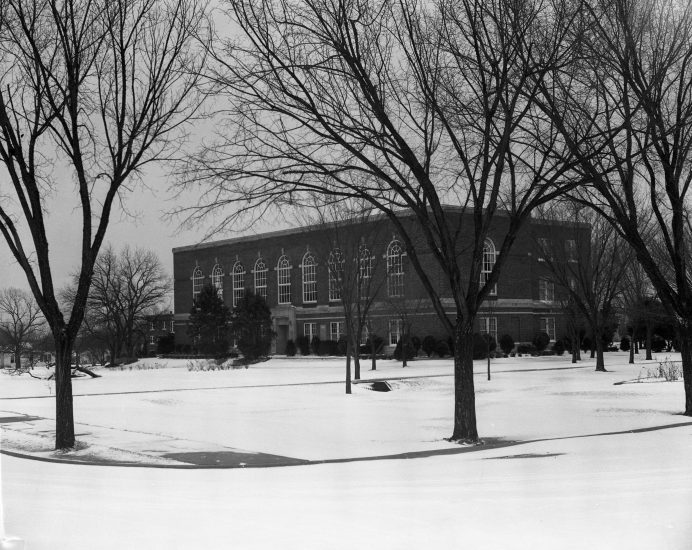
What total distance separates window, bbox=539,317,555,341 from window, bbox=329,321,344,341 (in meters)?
14.9

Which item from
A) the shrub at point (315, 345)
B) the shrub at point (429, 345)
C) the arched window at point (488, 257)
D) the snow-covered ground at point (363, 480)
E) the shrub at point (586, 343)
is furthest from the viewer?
the shrub at point (315, 345)

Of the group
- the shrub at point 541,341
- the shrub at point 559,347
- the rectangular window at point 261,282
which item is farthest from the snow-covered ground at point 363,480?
the rectangular window at point 261,282

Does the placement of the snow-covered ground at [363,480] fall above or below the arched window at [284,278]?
below

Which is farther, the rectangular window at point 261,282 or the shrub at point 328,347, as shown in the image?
the rectangular window at point 261,282

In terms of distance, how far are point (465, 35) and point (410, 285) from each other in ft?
140

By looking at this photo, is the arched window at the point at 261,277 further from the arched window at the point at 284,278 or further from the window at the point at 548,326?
the window at the point at 548,326

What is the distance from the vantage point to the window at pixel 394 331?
187ft

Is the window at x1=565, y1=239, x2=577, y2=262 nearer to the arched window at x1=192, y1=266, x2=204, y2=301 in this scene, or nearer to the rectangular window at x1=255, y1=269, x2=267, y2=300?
the rectangular window at x1=255, y1=269, x2=267, y2=300

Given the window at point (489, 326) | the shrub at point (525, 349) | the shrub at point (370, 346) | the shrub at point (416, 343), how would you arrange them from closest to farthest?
the shrub at point (370, 346)
the shrub at point (416, 343)
the shrub at point (525, 349)
the window at point (489, 326)

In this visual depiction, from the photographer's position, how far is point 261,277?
7412cm

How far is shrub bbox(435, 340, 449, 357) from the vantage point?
56109 mm

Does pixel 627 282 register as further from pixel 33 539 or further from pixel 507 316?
pixel 33 539

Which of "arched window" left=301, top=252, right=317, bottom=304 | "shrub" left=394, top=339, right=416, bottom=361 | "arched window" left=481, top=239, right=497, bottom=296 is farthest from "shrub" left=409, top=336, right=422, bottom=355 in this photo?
"arched window" left=301, top=252, right=317, bottom=304

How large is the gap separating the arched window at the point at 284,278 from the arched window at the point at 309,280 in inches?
71.3
